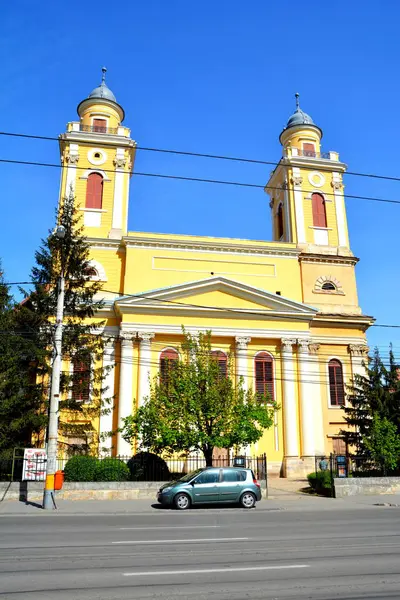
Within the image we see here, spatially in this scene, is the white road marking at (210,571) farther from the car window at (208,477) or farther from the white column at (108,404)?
the white column at (108,404)

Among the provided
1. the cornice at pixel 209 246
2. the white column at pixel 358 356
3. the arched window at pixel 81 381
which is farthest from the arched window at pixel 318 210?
the arched window at pixel 81 381

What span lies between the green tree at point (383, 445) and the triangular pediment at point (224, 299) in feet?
35.7

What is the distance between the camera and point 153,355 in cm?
3294

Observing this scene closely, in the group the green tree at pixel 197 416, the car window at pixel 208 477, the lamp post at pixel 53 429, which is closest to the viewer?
the lamp post at pixel 53 429

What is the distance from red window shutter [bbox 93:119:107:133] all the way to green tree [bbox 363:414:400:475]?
28750 millimetres

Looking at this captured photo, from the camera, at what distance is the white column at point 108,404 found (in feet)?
97.0

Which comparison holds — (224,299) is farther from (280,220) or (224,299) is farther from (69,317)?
(280,220)

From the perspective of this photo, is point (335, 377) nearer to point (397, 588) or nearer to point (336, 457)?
point (336, 457)

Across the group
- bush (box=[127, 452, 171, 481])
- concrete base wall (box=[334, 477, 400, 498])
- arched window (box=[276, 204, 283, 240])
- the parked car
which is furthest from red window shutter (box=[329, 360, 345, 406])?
the parked car

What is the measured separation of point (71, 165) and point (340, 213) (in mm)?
20418

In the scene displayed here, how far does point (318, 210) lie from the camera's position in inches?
1640

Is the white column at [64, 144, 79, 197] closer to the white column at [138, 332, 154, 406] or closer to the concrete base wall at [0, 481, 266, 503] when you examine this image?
the white column at [138, 332, 154, 406]

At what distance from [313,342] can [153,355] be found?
10.9m

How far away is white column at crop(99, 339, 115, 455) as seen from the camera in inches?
1165
